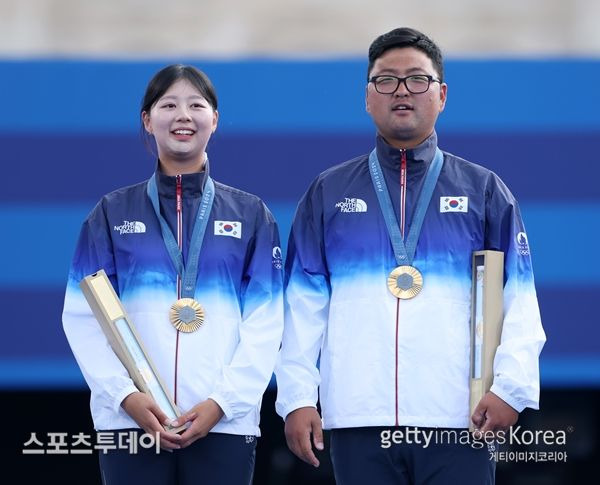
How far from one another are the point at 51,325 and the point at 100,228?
3.87 feet

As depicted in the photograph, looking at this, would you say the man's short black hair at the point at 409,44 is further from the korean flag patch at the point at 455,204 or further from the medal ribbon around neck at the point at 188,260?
the medal ribbon around neck at the point at 188,260

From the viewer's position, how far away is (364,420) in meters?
3.15

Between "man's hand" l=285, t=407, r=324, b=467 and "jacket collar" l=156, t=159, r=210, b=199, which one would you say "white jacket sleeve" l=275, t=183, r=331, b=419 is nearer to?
"man's hand" l=285, t=407, r=324, b=467

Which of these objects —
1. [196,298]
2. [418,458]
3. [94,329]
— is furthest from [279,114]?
[418,458]

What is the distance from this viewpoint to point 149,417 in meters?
3.16

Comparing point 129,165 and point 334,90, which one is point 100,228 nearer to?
point 129,165

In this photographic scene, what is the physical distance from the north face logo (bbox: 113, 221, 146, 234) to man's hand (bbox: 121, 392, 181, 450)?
18.9 inches

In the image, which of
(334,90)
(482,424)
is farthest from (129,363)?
(334,90)

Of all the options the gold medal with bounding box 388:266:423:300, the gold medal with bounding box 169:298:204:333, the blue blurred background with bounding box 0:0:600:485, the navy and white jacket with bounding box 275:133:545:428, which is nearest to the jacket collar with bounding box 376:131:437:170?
the navy and white jacket with bounding box 275:133:545:428

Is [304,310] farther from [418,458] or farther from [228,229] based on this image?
[418,458]

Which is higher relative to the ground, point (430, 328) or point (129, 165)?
point (129, 165)

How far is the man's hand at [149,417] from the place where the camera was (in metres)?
3.15

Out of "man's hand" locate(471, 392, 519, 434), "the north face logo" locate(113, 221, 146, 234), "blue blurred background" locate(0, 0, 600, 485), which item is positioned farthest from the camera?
"blue blurred background" locate(0, 0, 600, 485)

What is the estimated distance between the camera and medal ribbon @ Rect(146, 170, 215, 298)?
3.35 metres
